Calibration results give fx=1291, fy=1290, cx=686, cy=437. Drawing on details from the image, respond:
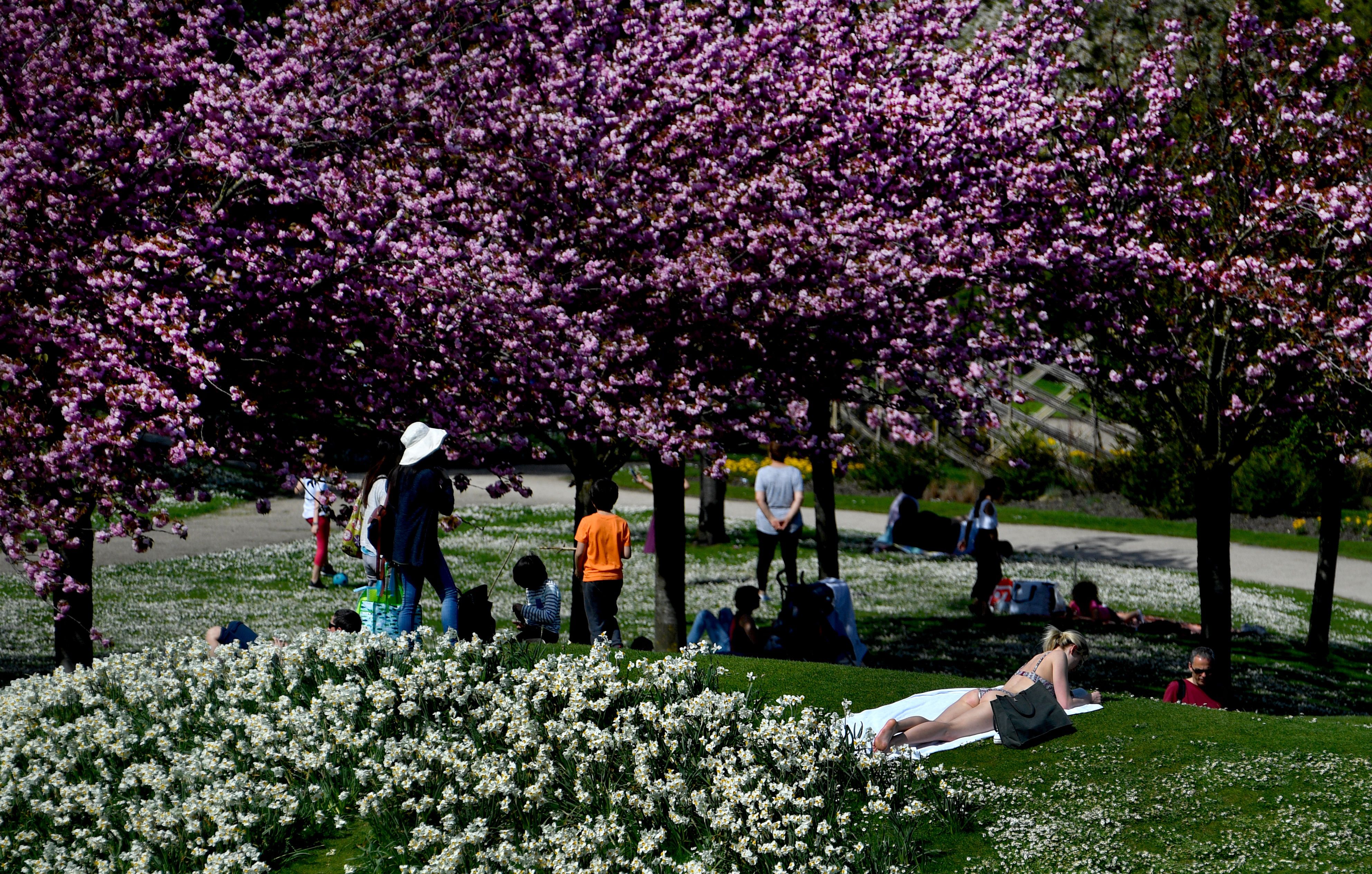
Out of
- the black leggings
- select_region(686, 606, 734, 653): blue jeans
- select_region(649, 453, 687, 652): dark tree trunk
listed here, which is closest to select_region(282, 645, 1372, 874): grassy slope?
select_region(686, 606, 734, 653): blue jeans

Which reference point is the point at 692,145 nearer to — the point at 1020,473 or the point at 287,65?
the point at 287,65

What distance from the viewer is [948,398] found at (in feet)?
36.3

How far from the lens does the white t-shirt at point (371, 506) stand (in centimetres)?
871

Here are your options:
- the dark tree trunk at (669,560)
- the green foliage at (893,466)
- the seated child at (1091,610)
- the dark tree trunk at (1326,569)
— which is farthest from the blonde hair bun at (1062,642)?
the green foliage at (893,466)

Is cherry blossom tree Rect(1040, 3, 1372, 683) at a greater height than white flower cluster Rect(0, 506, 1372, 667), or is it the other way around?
cherry blossom tree Rect(1040, 3, 1372, 683)

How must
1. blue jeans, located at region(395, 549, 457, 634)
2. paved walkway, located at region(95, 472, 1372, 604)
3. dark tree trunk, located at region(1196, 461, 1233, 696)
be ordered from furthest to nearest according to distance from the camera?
1. paved walkway, located at region(95, 472, 1372, 604)
2. dark tree trunk, located at region(1196, 461, 1233, 696)
3. blue jeans, located at region(395, 549, 457, 634)

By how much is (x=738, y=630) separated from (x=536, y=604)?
6.11ft

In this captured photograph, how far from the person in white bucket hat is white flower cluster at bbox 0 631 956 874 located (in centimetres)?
62

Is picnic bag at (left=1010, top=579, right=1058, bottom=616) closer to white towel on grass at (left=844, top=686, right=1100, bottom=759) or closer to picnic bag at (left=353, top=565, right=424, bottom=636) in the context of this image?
white towel on grass at (left=844, top=686, right=1100, bottom=759)

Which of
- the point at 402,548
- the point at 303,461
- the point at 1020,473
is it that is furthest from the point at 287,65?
the point at 1020,473

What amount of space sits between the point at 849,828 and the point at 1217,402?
20.7ft

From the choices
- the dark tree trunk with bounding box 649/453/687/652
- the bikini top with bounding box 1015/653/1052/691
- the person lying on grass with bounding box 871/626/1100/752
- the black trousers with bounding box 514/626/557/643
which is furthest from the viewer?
the dark tree trunk with bounding box 649/453/687/652

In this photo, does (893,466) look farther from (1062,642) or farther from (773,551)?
(1062,642)

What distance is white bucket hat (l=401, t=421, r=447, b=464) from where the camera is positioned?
26.6ft
